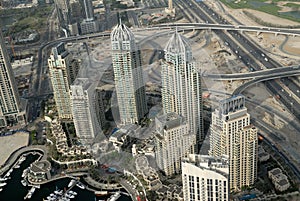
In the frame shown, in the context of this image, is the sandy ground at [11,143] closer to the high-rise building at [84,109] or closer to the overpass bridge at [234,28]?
the high-rise building at [84,109]

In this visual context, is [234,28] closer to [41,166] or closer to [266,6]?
[266,6]

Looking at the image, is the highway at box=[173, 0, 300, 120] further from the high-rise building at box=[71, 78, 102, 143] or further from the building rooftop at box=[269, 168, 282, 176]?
the high-rise building at box=[71, 78, 102, 143]

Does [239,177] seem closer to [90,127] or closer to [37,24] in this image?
[90,127]

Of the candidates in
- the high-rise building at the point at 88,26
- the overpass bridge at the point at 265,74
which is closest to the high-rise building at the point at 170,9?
the high-rise building at the point at 88,26

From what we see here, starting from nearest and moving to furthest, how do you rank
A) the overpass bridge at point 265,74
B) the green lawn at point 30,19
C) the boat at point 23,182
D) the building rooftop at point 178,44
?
the building rooftop at point 178,44
the boat at point 23,182
the overpass bridge at point 265,74
the green lawn at point 30,19

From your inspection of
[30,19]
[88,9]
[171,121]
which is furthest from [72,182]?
[30,19]
